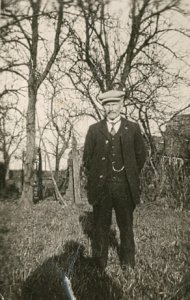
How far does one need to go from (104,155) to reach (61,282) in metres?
0.99

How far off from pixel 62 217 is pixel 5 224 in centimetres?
66

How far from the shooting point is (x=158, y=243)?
3.56 m

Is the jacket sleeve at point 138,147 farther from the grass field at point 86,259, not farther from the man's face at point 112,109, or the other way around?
the grass field at point 86,259

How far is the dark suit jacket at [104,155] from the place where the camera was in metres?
3.11

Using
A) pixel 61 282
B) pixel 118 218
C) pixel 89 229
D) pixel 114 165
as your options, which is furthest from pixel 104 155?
pixel 89 229

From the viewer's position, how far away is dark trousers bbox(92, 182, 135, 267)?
3.12 meters

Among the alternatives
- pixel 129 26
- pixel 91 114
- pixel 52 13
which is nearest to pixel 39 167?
pixel 91 114

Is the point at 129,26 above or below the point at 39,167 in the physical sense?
above

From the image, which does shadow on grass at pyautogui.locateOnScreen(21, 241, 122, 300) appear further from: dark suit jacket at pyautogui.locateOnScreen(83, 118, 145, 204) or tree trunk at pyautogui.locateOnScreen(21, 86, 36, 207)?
tree trunk at pyautogui.locateOnScreen(21, 86, 36, 207)

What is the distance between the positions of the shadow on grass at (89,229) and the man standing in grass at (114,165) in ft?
1.37

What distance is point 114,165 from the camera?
10.2ft

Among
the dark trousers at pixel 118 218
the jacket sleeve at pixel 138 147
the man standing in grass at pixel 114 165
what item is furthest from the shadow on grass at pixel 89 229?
the jacket sleeve at pixel 138 147

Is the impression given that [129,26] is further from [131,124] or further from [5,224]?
[5,224]

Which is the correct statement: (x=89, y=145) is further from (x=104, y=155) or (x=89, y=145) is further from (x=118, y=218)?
(x=118, y=218)
